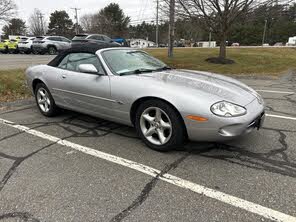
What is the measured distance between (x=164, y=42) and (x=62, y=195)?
88.8 metres

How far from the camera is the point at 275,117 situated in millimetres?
4961

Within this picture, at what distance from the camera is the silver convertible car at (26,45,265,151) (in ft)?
10.1

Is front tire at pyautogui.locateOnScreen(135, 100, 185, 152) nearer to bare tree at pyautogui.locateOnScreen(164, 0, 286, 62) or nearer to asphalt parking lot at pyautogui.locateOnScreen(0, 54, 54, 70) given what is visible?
asphalt parking lot at pyautogui.locateOnScreen(0, 54, 54, 70)

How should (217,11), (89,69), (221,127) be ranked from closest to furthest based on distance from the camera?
(221,127) < (89,69) < (217,11)

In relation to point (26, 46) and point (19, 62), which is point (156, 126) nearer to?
point (19, 62)

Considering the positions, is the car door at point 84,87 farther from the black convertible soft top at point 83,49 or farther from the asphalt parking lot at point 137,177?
the asphalt parking lot at point 137,177

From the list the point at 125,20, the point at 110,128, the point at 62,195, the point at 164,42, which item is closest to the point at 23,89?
the point at 110,128

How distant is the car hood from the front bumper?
23cm

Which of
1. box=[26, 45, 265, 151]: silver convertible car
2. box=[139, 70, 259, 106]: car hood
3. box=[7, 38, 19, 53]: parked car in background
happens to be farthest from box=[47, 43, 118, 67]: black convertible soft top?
box=[7, 38, 19, 53]: parked car in background

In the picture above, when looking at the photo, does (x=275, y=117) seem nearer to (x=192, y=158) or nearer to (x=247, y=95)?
(x=247, y=95)

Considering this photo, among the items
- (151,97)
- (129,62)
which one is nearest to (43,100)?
(129,62)

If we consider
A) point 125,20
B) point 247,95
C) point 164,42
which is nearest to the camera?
point 247,95

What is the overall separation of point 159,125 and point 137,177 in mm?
810

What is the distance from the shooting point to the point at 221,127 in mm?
3018
